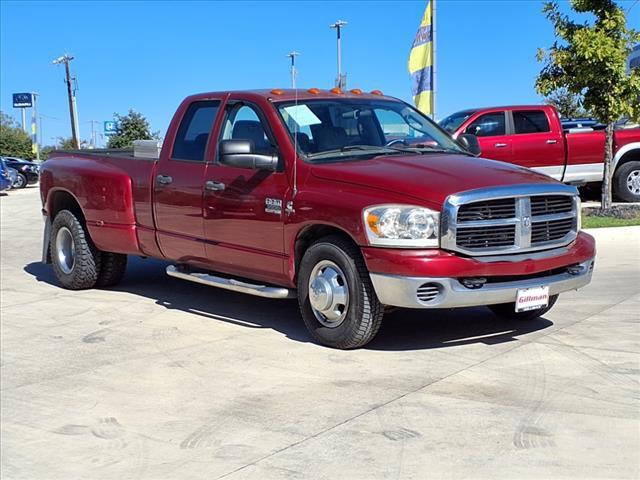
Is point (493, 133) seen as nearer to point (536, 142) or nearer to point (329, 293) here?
point (536, 142)

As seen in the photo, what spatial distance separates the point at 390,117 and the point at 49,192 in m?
4.18

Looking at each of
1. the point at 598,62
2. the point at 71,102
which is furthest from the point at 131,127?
the point at 598,62

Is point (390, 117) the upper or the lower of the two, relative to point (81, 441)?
upper

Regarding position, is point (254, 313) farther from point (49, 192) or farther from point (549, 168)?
point (549, 168)

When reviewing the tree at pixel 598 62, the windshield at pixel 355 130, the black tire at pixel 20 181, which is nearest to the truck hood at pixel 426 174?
the windshield at pixel 355 130

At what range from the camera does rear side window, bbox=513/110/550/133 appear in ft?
49.0

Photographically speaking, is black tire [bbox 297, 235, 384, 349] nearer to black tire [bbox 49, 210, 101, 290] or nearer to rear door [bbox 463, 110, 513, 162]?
black tire [bbox 49, 210, 101, 290]

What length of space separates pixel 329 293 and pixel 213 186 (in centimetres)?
165

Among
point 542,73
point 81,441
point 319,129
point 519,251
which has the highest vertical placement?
point 542,73

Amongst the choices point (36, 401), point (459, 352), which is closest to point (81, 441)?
point (36, 401)

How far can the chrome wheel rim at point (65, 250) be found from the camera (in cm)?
888

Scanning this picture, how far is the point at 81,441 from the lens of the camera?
4488 millimetres

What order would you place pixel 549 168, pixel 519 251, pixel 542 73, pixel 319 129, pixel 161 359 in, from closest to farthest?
pixel 519 251 < pixel 161 359 < pixel 319 129 < pixel 542 73 < pixel 549 168

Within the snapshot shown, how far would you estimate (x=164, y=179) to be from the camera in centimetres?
741
